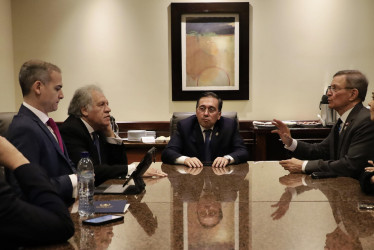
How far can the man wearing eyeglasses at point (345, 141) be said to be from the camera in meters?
2.80

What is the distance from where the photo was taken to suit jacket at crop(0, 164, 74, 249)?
133 centimetres

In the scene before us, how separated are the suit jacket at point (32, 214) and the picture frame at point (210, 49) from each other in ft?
12.5

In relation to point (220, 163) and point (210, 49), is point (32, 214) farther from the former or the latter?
point (210, 49)

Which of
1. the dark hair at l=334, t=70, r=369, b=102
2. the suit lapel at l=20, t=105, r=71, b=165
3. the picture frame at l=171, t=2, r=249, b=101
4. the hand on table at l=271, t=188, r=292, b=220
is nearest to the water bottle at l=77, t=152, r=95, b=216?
the suit lapel at l=20, t=105, r=71, b=165

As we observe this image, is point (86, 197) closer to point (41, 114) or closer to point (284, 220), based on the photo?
point (41, 114)

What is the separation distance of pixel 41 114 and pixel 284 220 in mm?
1349

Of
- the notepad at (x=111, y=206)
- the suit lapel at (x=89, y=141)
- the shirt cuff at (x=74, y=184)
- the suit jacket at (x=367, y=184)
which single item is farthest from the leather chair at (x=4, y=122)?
the suit jacket at (x=367, y=184)

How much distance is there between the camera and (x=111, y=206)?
1.98 metres

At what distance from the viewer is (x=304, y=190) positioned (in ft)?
7.75

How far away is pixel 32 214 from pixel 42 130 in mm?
918

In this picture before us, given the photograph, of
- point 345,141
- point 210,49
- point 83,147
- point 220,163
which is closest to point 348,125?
point 345,141

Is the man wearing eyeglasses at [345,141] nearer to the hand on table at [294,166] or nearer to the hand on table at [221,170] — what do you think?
the hand on table at [294,166]

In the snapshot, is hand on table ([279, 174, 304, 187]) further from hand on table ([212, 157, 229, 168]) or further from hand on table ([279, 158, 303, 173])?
hand on table ([212, 157, 229, 168])

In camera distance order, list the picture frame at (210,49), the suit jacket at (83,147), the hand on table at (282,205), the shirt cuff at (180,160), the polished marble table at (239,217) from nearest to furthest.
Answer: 1. the polished marble table at (239,217)
2. the hand on table at (282,205)
3. the suit jacket at (83,147)
4. the shirt cuff at (180,160)
5. the picture frame at (210,49)
